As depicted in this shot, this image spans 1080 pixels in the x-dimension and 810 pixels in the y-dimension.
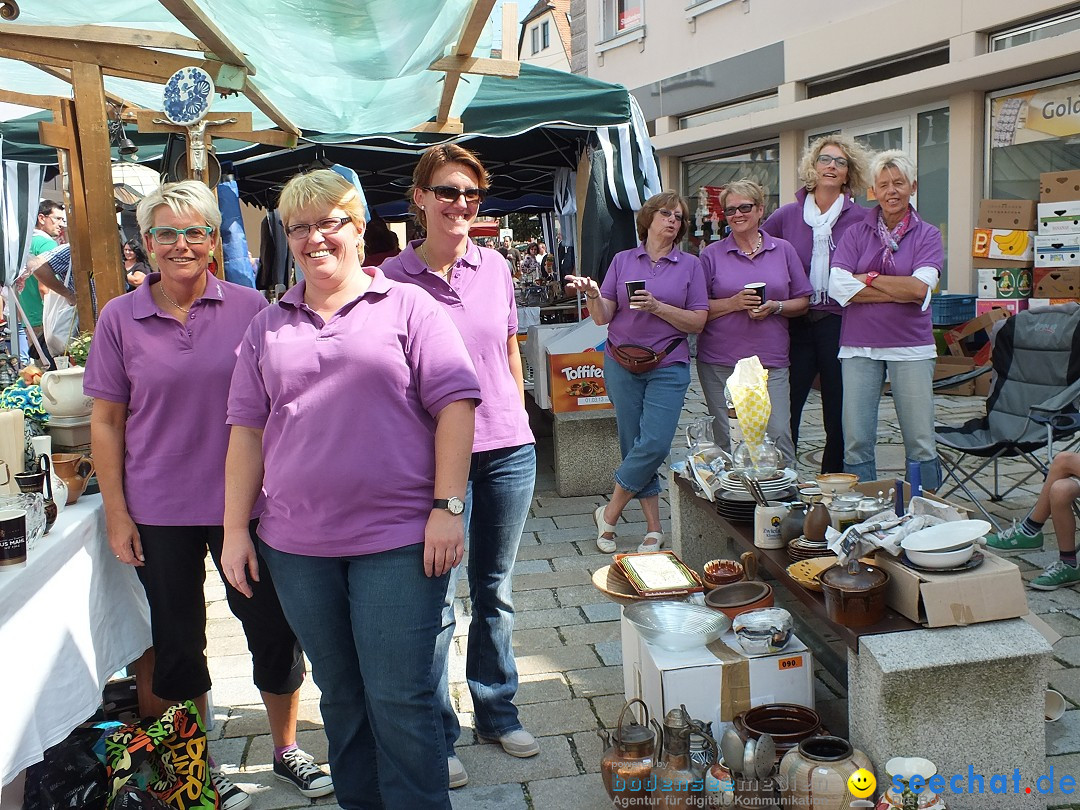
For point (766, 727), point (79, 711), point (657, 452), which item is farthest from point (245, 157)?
point (766, 727)

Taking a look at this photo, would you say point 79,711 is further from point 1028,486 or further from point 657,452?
point 1028,486

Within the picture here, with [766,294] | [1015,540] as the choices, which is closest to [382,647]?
[766,294]

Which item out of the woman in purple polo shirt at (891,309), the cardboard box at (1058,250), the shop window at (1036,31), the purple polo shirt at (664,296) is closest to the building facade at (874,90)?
the shop window at (1036,31)

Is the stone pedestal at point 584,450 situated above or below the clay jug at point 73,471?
below

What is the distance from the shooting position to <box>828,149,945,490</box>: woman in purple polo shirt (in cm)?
433

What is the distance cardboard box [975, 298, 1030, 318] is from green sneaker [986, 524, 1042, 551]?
15.3 feet

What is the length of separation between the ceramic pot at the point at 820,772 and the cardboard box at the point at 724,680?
13.0 inches

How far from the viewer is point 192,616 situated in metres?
2.75

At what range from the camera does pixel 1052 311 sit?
5.48 m

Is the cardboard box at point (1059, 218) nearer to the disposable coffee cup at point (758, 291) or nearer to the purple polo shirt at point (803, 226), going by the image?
the purple polo shirt at point (803, 226)

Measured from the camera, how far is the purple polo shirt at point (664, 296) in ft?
15.3

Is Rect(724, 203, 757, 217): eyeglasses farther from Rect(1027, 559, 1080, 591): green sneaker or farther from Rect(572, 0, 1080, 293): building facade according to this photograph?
Rect(572, 0, 1080, 293): building facade

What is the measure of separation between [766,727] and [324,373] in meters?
1.60

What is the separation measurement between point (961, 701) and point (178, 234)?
8.03 feet
